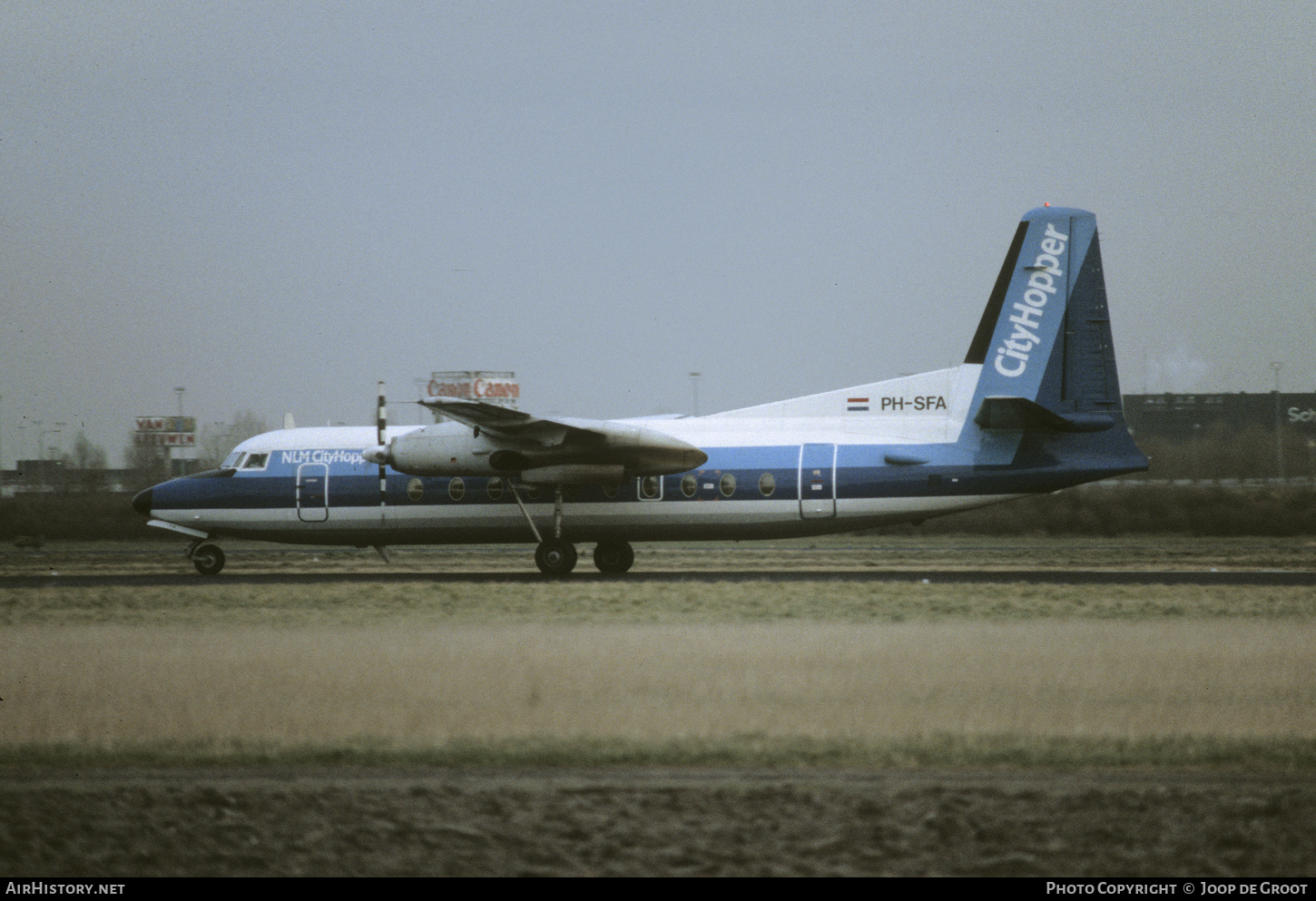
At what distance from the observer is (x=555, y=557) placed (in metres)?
26.3

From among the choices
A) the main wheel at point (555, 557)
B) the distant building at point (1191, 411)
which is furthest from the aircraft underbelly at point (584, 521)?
the distant building at point (1191, 411)

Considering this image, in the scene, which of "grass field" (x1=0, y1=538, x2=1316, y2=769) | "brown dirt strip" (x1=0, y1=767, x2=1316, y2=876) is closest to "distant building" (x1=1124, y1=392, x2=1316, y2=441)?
"grass field" (x1=0, y1=538, x2=1316, y2=769)

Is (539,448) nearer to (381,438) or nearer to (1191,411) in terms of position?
(381,438)

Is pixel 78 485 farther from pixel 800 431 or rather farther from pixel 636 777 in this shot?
pixel 636 777

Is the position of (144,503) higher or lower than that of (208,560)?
higher

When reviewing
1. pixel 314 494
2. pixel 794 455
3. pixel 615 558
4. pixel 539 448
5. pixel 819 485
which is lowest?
pixel 615 558

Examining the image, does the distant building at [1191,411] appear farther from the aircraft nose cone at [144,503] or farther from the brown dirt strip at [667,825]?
the brown dirt strip at [667,825]

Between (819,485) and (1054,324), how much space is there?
19.3 feet

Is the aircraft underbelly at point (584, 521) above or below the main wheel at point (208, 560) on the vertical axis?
above

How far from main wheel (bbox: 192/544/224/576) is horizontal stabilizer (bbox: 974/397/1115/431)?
59.2 feet

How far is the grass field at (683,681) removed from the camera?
9.99 meters

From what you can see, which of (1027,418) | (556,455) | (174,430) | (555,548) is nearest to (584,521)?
(555,548)

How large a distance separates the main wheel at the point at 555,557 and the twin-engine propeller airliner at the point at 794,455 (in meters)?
0.04

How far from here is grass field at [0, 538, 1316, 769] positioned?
999 centimetres
